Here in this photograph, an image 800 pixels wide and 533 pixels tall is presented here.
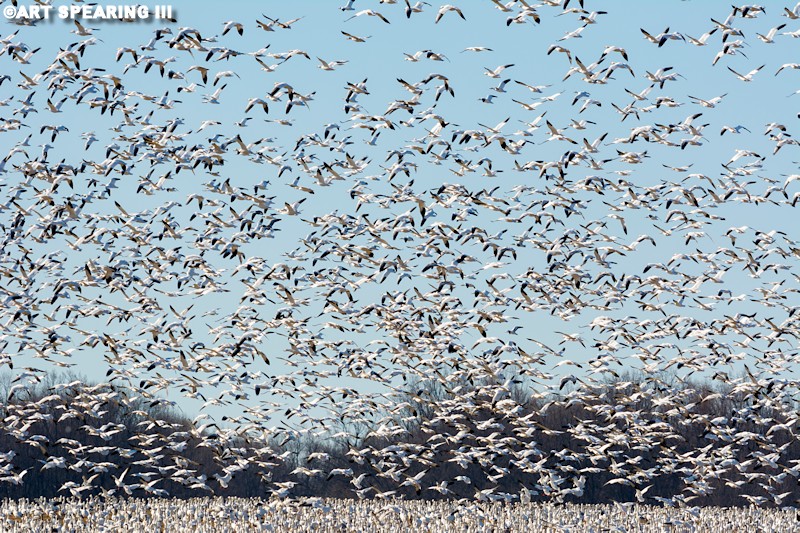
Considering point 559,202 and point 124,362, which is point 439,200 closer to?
point 559,202

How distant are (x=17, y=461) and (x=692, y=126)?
5044cm

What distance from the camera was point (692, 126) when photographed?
3581 cm

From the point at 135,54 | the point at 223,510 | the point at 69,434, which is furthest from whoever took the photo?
the point at 69,434

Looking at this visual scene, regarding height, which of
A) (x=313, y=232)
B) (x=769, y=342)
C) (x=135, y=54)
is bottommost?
(x=769, y=342)

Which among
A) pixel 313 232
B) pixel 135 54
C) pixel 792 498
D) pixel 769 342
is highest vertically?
pixel 135 54

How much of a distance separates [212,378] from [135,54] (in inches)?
418

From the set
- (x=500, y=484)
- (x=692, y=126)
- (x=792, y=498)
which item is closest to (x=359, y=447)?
(x=500, y=484)

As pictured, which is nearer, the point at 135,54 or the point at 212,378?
the point at 135,54

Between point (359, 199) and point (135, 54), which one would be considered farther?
point (359, 199)

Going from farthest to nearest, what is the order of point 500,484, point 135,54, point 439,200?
1. point 500,484
2. point 439,200
3. point 135,54

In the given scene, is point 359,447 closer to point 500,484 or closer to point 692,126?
point 500,484

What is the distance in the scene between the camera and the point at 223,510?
40.0m

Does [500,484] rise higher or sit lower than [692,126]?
lower

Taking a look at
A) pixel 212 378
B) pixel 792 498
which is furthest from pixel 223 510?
pixel 792 498
